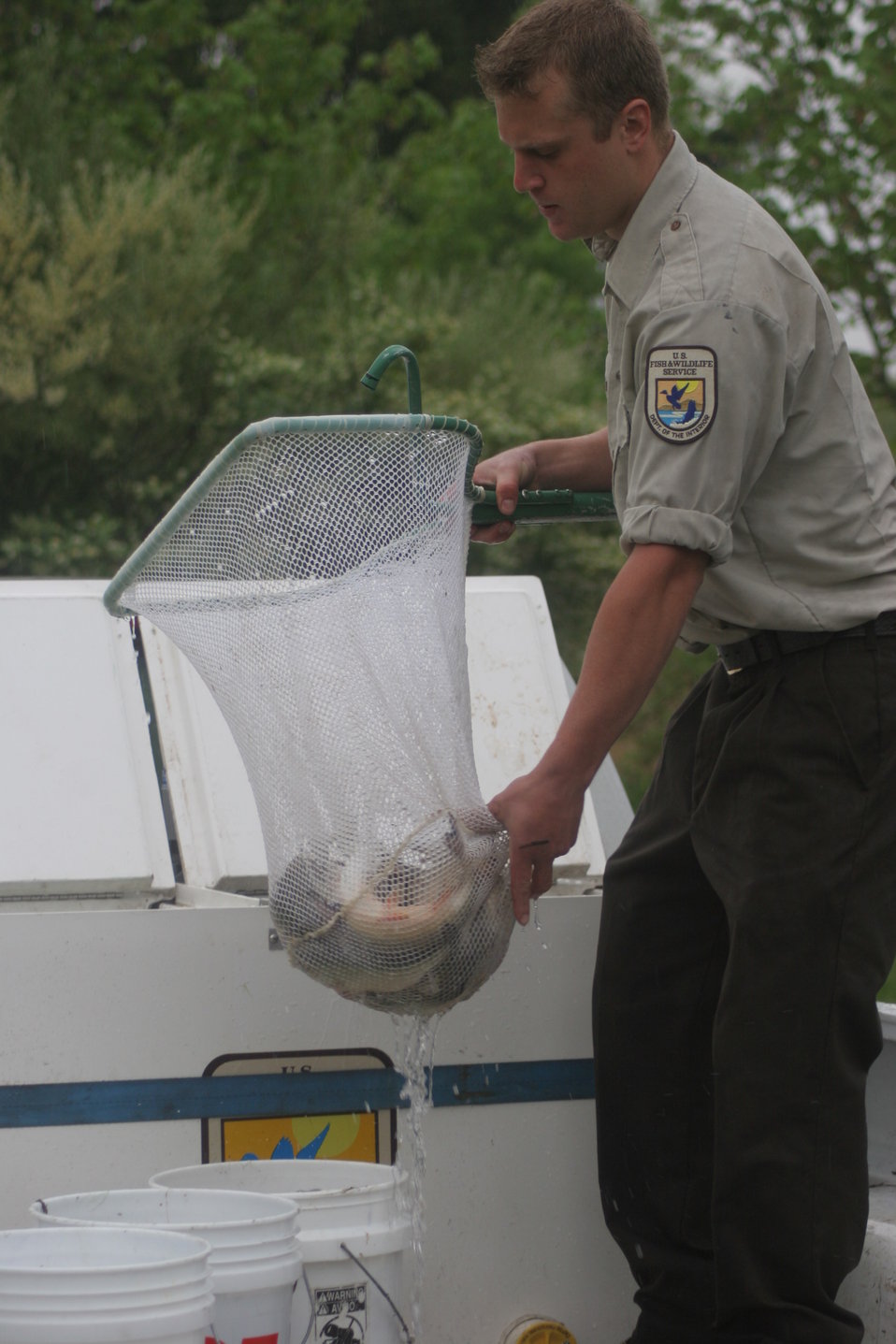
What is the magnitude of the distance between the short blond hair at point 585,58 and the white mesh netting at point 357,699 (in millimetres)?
460

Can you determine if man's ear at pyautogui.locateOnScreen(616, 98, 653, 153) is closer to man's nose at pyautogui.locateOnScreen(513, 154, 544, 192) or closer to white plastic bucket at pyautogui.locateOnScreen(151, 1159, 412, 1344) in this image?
man's nose at pyautogui.locateOnScreen(513, 154, 544, 192)

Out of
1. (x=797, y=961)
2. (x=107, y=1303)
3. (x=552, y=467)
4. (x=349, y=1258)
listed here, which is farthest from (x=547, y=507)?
(x=107, y=1303)

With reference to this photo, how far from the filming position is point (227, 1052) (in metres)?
2.37

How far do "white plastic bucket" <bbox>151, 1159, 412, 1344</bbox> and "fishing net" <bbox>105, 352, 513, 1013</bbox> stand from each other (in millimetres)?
284

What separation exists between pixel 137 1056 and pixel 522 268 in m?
12.4

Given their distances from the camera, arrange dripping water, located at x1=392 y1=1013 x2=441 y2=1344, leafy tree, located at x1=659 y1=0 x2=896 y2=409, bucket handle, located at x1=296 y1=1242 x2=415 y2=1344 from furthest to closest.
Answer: leafy tree, located at x1=659 y1=0 x2=896 y2=409
dripping water, located at x1=392 y1=1013 x2=441 y2=1344
bucket handle, located at x1=296 y1=1242 x2=415 y2=1344

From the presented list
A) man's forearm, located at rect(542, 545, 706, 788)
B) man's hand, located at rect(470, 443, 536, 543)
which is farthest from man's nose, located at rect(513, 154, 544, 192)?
man's forearm, located at rect(542, 545, 706, 788)

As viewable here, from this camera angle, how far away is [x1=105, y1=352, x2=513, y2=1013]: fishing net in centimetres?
201

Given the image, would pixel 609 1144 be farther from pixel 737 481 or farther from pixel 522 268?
pixel 522 268

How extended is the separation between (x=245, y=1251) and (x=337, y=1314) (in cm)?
30

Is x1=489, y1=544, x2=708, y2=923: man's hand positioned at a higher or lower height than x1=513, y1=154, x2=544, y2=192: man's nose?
lower

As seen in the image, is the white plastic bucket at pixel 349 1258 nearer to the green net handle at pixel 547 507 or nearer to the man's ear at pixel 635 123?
the green net handle at pixel 547 507

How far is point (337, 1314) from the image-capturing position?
214cm

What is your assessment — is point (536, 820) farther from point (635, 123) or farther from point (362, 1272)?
point (635, 123)
